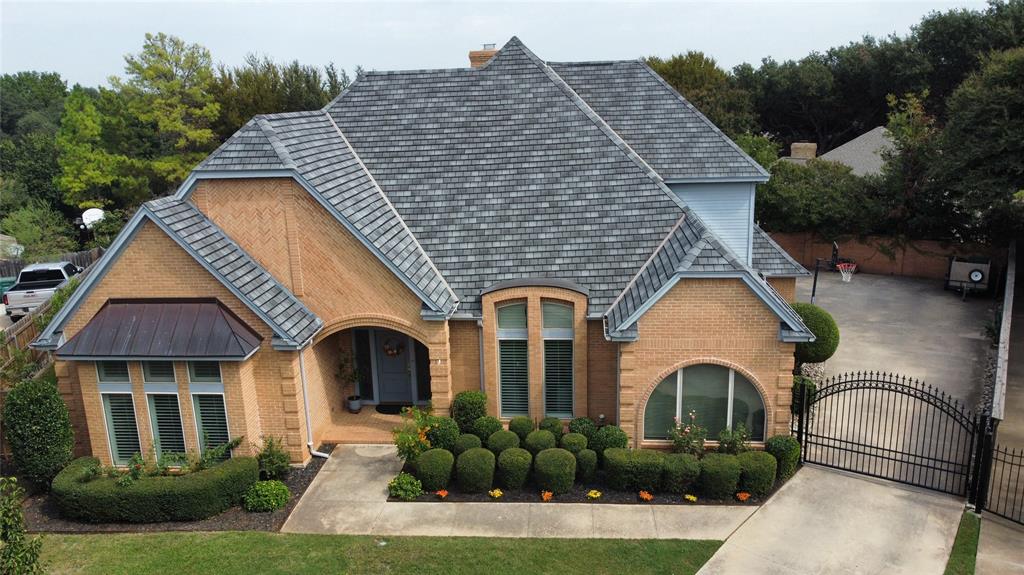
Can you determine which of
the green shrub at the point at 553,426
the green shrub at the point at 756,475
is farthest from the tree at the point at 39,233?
the green shrub at the point at 756,475

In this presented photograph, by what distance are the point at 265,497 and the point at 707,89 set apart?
1694 inches

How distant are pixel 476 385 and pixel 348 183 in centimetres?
592

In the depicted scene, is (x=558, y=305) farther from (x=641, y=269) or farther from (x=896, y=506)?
(x=896, y=506)

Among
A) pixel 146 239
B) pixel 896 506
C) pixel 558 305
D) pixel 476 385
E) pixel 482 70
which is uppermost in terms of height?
pixel 482 70

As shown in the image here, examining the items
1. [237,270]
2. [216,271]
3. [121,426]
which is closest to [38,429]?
[121,426]

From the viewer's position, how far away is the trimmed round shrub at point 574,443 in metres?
15.5

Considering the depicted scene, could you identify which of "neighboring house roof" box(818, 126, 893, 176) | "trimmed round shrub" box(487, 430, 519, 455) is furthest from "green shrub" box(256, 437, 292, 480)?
"neighboring house roof" box(818, 126, 893, 176)

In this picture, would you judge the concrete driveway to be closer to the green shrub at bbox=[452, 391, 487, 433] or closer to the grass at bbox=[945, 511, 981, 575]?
the grass at bbox=[945, 511, 981, 575]

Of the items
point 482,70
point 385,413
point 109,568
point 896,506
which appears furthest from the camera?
point 482,70

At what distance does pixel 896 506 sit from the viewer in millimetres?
14156

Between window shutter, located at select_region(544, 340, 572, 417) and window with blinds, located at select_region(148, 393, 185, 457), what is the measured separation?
834 centimetres

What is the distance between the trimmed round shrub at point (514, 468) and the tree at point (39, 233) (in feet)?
111

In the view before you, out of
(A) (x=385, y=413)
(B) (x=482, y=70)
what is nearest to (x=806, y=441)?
(A) (x=385, y=413)

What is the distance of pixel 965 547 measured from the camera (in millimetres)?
12688
